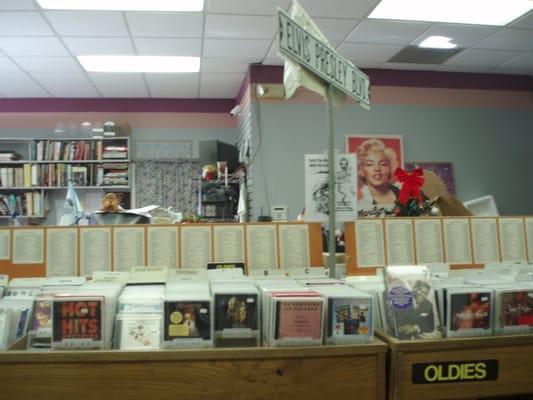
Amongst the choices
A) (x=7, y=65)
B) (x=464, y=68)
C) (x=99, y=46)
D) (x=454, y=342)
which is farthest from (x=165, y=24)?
(x=454, y=342)

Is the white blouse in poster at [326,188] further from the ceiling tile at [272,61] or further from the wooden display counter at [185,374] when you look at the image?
the ceiling tile at [272,61]

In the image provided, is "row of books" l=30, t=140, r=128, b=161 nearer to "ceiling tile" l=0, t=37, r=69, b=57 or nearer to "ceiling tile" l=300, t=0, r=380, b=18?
"ceiling tile" l=0, t=37, r=69, b=57

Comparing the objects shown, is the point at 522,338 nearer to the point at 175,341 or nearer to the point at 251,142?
the point at 175,341

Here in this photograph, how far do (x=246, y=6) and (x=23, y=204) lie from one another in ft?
13.9

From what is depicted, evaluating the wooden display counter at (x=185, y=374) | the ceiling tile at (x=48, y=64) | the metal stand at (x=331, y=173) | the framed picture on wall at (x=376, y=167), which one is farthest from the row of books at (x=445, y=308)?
the ceiling tile at (x=48, y=64)

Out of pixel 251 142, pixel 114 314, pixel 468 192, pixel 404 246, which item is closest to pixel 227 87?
pixel 251 142

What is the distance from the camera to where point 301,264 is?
185 cm

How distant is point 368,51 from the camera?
4961 millimetres

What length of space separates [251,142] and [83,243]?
3675mm

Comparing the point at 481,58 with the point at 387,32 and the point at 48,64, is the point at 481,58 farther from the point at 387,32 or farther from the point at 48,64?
the point at 48,64

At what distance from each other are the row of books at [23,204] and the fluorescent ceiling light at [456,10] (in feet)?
15.7

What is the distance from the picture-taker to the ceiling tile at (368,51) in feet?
15.7

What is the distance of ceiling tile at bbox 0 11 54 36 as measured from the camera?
3896mm

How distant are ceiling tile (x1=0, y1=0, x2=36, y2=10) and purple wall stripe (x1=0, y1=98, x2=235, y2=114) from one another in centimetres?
286
